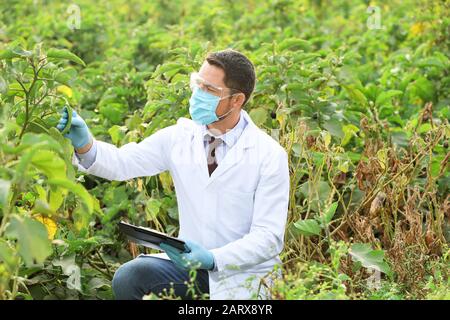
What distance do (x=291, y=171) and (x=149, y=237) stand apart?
42.6 inches

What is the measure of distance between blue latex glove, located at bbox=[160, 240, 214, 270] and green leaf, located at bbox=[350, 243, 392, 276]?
619 mm

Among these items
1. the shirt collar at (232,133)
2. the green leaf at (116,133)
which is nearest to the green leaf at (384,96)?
the green leaf at (116,133)

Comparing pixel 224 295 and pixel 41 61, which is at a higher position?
pixel 41 61

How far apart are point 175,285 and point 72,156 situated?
1.89 feet

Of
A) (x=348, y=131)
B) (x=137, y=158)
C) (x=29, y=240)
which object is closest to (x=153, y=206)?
(x=137, y=158)

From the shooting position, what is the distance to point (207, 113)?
141 inches

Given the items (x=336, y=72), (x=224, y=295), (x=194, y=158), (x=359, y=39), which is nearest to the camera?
(x=224, y=295)

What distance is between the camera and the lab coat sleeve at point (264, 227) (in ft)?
10.9

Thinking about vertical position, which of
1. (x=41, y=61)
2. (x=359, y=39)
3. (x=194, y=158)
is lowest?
(x=359, y=39)

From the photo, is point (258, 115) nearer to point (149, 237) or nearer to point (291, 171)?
point (291, 171)

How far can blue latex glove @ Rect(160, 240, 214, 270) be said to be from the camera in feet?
10.7

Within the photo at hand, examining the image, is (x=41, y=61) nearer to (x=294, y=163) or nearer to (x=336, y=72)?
(x=294, y=163)

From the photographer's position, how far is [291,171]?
421 centimetres

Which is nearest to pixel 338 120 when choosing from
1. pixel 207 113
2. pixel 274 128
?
pixel 274 128
